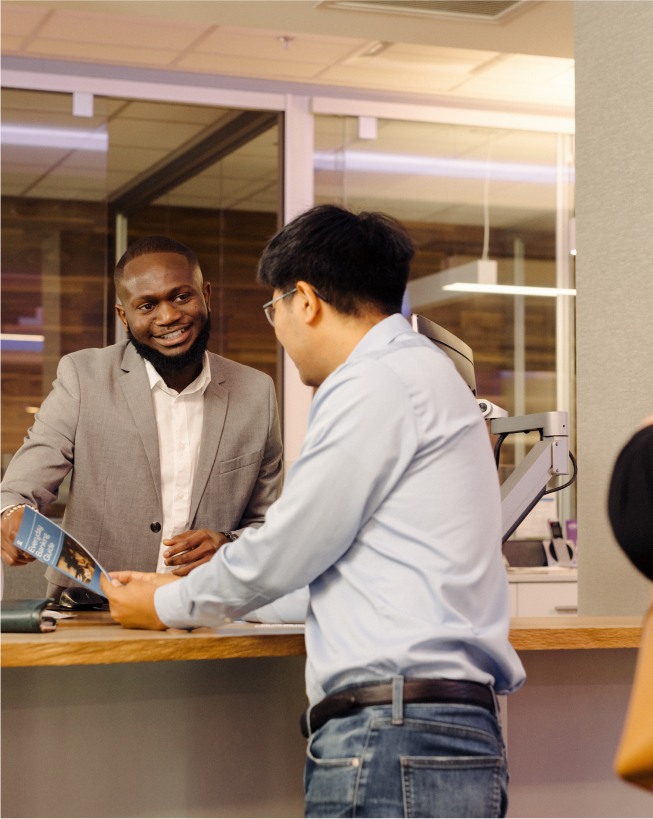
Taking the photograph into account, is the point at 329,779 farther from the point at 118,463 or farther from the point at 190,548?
the point at 118,463

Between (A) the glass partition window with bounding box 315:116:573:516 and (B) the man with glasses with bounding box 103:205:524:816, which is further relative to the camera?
(A) the glass partition window with bounding box 315:116:573:516

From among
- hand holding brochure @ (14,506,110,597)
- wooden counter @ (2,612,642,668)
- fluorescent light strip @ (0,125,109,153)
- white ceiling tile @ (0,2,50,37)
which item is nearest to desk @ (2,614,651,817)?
wooden counter @ (2,612,642,668)

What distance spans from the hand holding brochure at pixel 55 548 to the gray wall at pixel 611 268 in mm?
1519

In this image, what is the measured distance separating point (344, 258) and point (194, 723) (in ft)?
3.30

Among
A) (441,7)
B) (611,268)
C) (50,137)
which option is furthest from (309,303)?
(50,137)

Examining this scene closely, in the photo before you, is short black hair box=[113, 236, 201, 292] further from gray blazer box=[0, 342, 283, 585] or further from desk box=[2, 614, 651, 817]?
desk box=[2, 614, 651, 817]

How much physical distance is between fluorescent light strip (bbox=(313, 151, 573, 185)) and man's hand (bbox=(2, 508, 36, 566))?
4.93 meters

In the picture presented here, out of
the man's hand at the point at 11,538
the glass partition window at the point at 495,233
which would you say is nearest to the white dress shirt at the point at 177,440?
the man's hand at the point at 11,538

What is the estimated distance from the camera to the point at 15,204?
6.68 metres

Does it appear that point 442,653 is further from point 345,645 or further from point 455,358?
point 455,358

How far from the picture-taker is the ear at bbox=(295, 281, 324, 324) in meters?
1.92

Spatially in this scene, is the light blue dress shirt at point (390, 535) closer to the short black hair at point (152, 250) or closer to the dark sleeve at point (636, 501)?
the dark sleeve at point (636, 501)

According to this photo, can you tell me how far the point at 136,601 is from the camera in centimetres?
209

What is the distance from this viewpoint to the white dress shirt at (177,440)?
304cm
